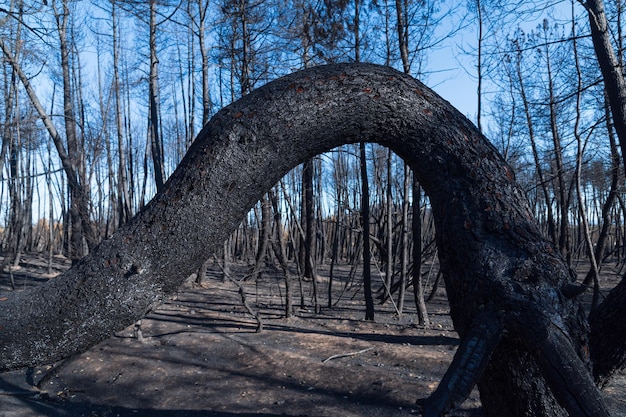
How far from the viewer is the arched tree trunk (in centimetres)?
128

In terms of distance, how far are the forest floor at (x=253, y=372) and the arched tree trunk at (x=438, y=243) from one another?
381 centimetres

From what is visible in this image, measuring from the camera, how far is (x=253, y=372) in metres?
6.59

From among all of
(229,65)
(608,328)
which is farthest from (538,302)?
(229,65)

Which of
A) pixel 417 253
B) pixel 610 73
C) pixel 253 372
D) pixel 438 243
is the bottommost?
pixel 253 372

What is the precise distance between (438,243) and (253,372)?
547 centimetres

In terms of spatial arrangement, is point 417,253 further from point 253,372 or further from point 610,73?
point 610,73

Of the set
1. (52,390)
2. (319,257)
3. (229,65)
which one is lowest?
(52,390)

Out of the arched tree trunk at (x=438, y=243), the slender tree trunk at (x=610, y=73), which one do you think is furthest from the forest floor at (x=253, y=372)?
the arched tree trunk at (x=438, y=243)

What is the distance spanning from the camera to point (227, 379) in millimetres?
6461

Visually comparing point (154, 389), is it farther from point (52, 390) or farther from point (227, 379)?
point (52, 390)

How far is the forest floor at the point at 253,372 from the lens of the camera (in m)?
5.52

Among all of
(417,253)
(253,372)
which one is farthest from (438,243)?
(417,253)

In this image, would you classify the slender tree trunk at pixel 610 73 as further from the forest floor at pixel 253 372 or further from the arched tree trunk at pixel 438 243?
the arched tree trunk at pixel 438 243

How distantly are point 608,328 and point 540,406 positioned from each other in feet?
5.50
